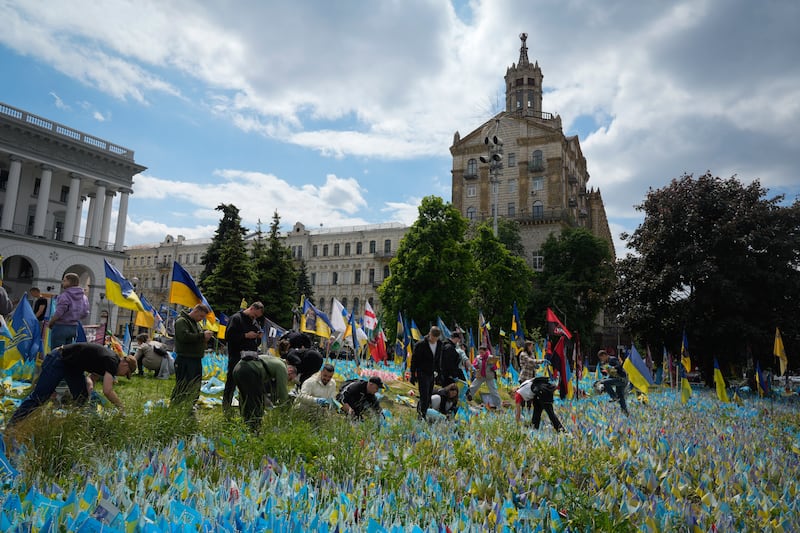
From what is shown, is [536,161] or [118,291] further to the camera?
[536,161]

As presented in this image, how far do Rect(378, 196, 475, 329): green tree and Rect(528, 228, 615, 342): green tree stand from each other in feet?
45.3

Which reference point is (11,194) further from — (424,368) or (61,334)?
(424,368)

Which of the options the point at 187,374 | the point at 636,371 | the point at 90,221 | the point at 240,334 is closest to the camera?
the point at 187,374

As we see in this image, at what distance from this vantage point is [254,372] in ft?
22.7

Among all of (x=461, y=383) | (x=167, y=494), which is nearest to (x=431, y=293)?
(x=461, y=383)

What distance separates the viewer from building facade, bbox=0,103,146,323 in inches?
1566

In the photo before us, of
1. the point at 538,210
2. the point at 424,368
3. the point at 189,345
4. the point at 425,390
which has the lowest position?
the point at 425,390

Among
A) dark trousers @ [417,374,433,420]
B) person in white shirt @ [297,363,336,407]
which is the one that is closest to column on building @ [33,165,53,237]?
person in white shirt @ [297,363,336,407]

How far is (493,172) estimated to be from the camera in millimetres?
33531

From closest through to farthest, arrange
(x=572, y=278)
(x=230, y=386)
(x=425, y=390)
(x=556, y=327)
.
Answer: (x=230, y=386), (x=425, y=390), (x=556, y=327), (x=572, y=278)

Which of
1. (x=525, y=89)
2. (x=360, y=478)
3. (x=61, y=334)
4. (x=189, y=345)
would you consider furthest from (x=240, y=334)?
(x=525, y=89)

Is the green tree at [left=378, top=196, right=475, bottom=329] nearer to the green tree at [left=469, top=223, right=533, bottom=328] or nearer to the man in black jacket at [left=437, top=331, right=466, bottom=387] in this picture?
the green tree at [left=469, top=223, right=533, bottom=328]

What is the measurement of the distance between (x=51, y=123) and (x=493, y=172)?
36.1 metres

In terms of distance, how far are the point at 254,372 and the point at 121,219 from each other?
4604 cm
